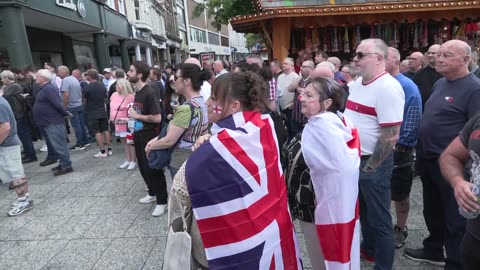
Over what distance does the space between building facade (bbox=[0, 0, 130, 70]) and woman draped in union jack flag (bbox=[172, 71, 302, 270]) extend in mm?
9433

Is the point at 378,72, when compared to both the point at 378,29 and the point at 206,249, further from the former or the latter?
the point at 378,29

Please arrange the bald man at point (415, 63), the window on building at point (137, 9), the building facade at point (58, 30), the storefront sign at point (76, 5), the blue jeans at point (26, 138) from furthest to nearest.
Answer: the window on building at point (137, 9), the storefront sign at point (76, 5), the building facade at point (58, 30), the blue jeans at point (26, 138), the bald man at point (415, 63)

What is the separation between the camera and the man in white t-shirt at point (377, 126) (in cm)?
232

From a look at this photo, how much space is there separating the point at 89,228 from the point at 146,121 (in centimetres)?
143

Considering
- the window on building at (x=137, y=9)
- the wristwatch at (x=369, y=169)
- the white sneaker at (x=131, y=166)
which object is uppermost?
the window on building at (x=137, y=9)

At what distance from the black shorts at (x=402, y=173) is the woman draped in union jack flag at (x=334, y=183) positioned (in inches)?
48.5

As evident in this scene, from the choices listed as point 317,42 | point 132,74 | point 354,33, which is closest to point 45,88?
point 132,74

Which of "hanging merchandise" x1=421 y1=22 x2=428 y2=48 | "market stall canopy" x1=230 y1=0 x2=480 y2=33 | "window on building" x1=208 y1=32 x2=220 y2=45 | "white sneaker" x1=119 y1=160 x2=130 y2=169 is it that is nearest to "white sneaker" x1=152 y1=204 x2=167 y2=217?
"white sneaker" x1=119 y1=160 x2=130 y2=169

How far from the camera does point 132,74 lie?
441cm

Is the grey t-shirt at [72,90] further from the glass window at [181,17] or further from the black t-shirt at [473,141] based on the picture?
the glass window at [181,17]

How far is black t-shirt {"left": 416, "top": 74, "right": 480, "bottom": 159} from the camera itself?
94.2 inches

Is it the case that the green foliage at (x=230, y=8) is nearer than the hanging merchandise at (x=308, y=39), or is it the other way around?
the hanging merchandise at (x=308, y=39)

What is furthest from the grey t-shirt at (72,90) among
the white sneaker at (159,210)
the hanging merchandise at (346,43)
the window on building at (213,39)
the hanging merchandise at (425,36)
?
the window on building at (213,39)

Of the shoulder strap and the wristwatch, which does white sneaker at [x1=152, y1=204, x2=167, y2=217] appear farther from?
the wristwatch
